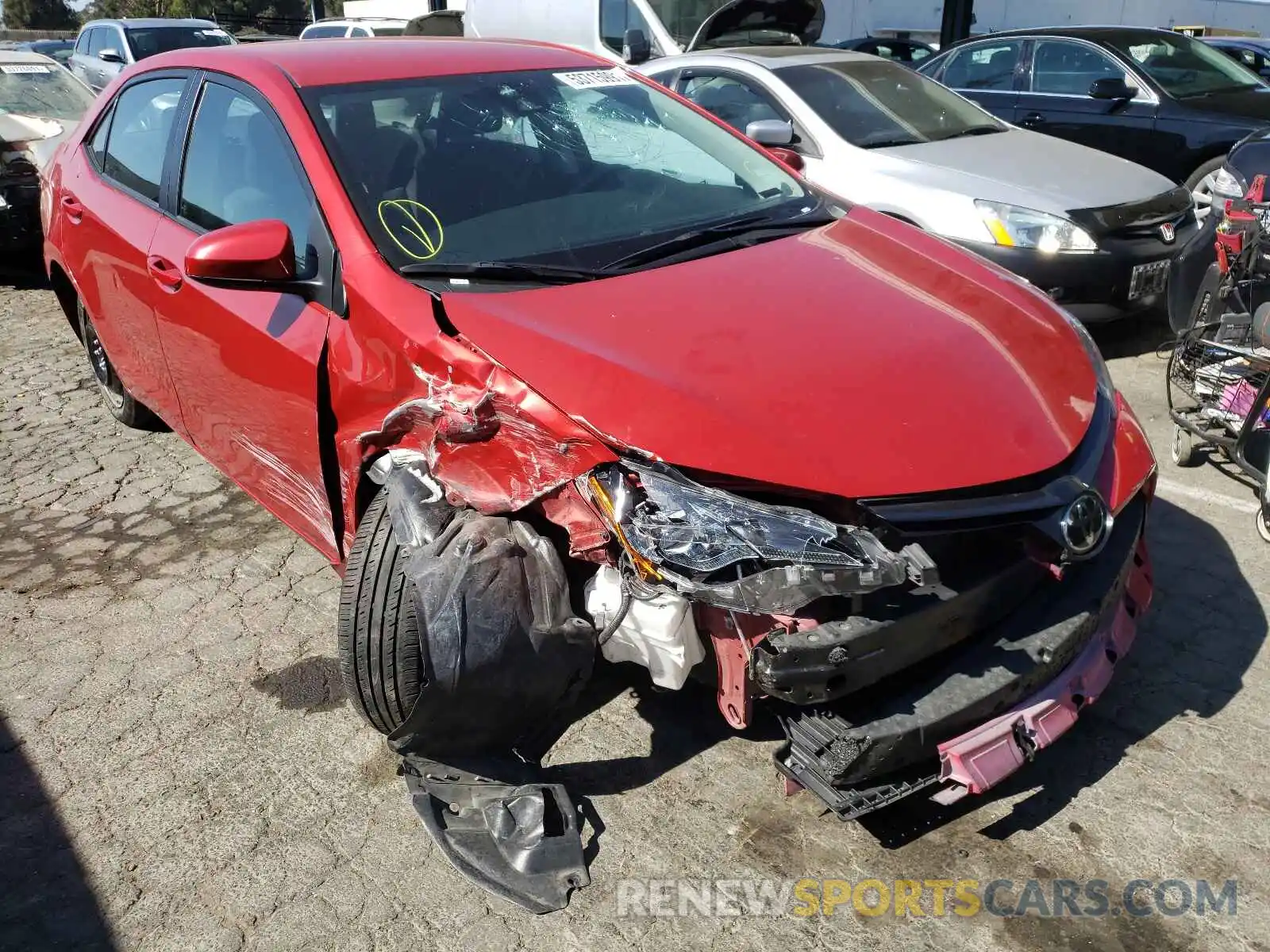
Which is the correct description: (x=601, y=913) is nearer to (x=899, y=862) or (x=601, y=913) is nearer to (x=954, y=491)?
(x=899, y=862)

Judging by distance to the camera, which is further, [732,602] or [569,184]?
[569,184]

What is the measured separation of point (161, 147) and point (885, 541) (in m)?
3.09

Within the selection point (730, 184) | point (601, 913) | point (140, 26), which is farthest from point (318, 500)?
point (140, 26)

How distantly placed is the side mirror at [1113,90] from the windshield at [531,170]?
4.96m

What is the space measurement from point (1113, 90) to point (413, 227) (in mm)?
6439

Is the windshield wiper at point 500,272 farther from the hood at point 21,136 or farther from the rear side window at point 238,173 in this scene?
the hood at point 21,136

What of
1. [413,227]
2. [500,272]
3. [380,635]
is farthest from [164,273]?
[380,635]

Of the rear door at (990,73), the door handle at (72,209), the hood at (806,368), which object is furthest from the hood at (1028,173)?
the door handle at (72,209)

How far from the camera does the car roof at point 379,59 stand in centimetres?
331

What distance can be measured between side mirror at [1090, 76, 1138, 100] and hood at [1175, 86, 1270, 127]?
0.33m

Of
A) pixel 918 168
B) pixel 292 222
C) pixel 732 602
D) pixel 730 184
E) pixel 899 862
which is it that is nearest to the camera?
pixel 732 602

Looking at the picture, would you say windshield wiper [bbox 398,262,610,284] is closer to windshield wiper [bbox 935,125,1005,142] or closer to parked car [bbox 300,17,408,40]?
windshield wiper [bbox 935,125,1005,142]

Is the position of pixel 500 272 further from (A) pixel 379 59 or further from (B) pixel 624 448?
(A) pixel 379 59

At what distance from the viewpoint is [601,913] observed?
93.1 inches
